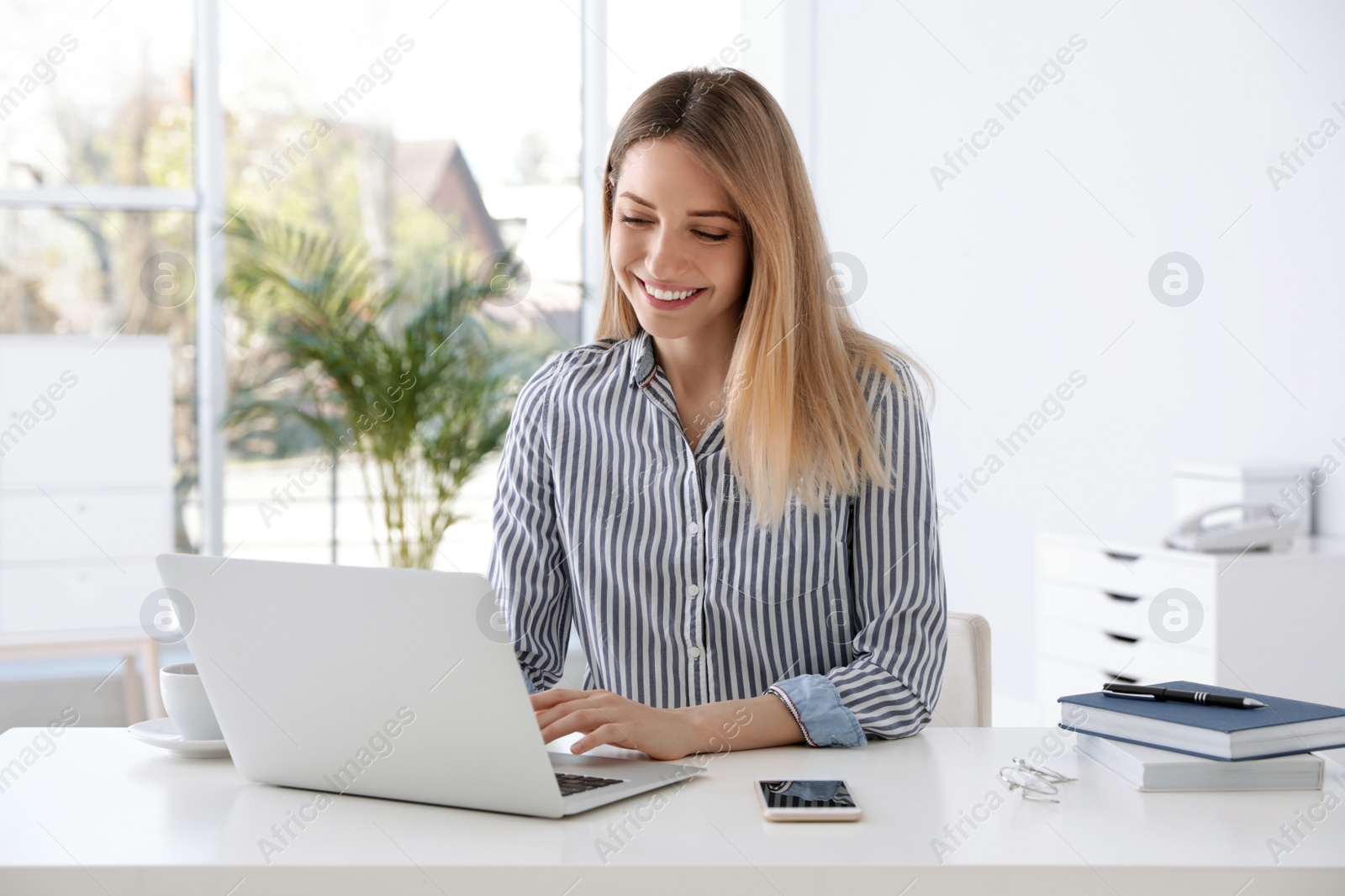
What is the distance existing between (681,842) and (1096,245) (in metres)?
3.28

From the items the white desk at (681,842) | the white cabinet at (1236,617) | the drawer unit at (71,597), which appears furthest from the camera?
the drawer unit at (71,597)

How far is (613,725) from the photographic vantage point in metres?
1.25

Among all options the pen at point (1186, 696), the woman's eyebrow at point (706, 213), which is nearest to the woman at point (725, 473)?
the woman's eyebrow at point (706, 213)

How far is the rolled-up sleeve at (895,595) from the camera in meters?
1.40

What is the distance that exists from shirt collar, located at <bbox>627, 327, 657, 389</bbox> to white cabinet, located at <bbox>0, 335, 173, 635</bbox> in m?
3.36

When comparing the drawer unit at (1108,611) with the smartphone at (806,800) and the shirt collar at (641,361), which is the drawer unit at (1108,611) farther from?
the smartphone at (806,800)

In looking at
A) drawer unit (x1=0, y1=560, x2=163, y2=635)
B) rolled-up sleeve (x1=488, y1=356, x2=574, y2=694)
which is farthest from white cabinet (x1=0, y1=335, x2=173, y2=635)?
rolled-up sleeve (x1=488, y1=356, x2=574, y2=694)

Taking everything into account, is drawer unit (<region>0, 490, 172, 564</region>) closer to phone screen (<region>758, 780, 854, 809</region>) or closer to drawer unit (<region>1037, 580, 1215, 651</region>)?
drawer unit (<region>1037, 580, 1215, 651</region>)

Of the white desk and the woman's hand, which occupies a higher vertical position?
the woman's hand

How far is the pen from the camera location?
4.05ft

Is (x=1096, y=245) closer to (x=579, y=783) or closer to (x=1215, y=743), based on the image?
(x=1215, y=743)

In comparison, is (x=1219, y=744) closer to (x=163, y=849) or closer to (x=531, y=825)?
(x=531, y=825)

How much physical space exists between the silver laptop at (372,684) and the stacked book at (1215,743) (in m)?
0.46

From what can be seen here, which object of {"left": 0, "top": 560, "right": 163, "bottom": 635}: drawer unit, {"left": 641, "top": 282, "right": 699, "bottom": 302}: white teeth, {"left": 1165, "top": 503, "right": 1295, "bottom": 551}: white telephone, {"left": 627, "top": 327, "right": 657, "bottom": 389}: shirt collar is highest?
{"left": 641, "top": 282, "right": 699, "bottom": 302}: white teeth
